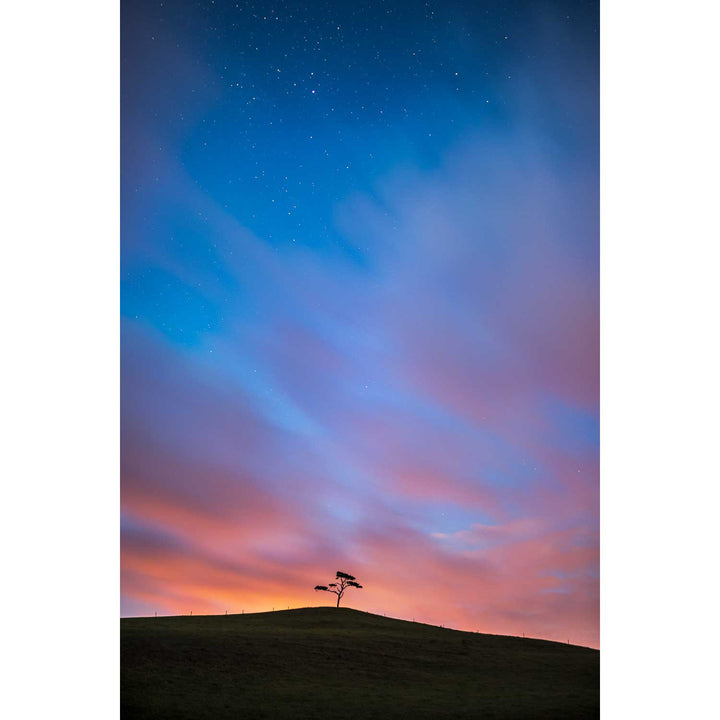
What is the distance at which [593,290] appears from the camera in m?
4.75

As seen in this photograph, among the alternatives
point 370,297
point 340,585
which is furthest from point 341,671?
point 370,297

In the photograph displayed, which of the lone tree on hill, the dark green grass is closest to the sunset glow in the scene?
the lone tree on hill

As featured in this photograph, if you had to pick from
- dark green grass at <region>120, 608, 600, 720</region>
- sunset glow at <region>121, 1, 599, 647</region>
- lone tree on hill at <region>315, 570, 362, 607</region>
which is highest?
sunset glow at <region>121, 1, 599, 647</region>

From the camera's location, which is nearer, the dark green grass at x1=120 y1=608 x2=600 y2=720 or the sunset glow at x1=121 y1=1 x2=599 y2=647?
the dark green grass at x1=120 y1=608 x2=600 y2=720

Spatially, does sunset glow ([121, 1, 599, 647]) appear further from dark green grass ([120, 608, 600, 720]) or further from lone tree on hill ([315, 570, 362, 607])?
dark green grass ([120, 608, 600, 720])

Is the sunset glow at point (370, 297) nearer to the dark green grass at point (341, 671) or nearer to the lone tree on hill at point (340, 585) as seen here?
the lone tree on hill at point (340, 585)

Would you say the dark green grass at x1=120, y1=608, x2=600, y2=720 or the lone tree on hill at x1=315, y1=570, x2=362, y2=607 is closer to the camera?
the dark green grass at x1=120, y1=608, x2=600, y2=720

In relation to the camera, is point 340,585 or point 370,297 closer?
point 340,585

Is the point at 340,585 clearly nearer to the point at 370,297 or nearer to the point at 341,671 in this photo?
the point at 341,671

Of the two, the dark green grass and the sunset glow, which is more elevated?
the sunset glow

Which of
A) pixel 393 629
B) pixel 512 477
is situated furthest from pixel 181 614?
pixel 512 477

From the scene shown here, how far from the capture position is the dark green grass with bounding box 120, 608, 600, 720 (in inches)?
169

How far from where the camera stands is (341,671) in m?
4.57
